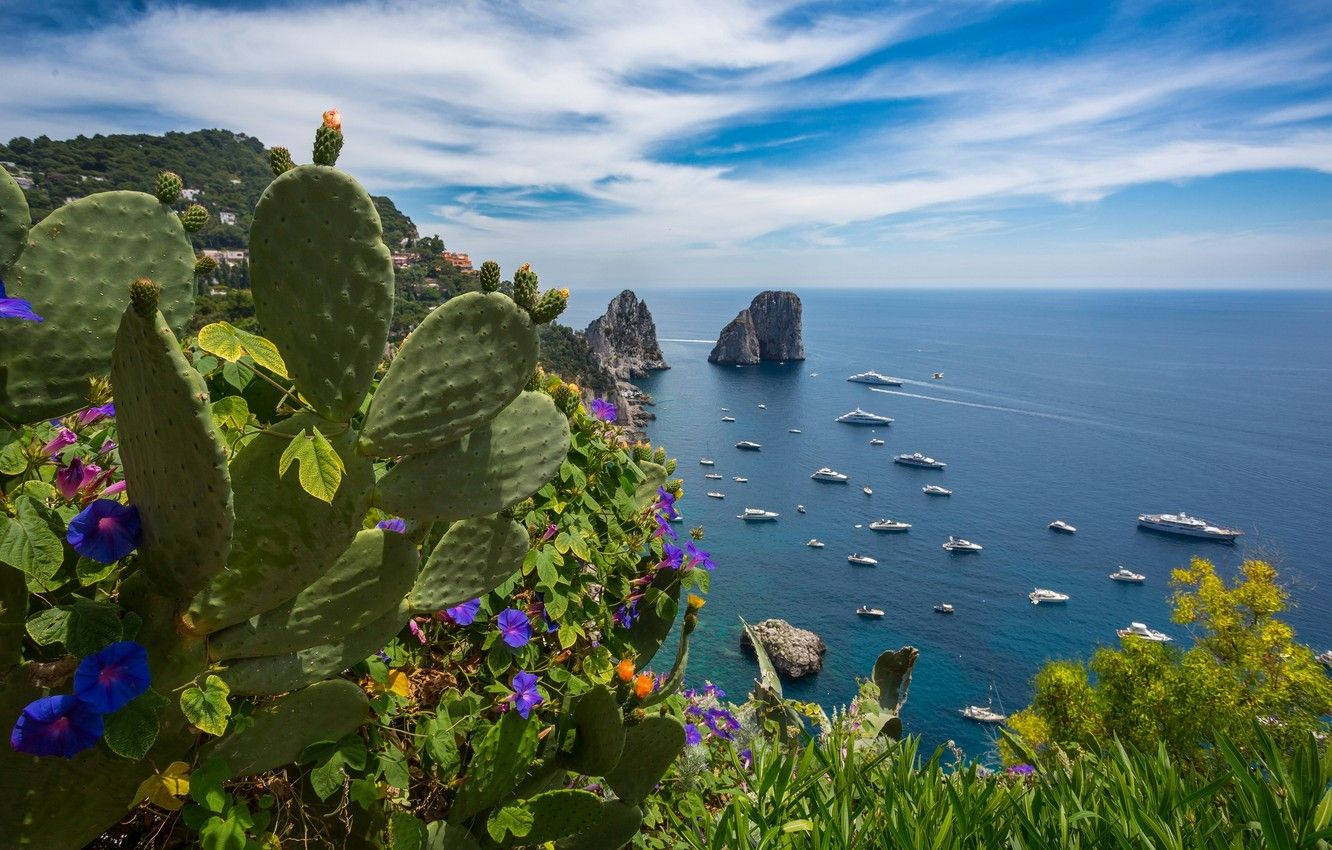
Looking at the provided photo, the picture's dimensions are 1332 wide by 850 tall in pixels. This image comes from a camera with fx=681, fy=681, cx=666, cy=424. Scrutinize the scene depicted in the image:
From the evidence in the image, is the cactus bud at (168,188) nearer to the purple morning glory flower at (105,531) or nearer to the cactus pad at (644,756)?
the purple morning glory flower at (105,531)

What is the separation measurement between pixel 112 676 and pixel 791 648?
24855mm

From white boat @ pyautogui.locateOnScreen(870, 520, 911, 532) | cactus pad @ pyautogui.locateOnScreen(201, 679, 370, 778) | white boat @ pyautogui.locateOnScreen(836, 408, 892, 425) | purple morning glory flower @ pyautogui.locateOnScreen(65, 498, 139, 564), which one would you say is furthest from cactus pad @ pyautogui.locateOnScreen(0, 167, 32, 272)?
white boat @ pyautogui.locateOnScreen(836, 408, 892, 425)

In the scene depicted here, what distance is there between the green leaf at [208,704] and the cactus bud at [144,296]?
0.57 m

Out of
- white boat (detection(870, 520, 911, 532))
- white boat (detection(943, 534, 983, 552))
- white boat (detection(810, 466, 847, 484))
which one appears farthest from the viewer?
white boat (detection(810, 466, 847, 484))

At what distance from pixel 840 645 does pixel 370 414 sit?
2765 centimetres

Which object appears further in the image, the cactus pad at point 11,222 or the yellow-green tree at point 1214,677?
the yellow-green tree at point 1214,677

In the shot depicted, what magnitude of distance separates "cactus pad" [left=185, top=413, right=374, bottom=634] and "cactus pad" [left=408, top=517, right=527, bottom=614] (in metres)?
0.38

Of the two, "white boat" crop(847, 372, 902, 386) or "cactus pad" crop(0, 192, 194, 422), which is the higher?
"cactus pad" crop(0, 192, 194, 422)

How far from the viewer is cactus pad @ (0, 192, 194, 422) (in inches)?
44.4

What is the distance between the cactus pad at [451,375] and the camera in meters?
1.25

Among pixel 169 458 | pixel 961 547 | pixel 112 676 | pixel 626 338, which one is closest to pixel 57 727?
pixel 112 676

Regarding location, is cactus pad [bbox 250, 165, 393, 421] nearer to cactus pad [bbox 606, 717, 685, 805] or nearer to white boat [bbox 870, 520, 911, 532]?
cactus pad [bbox 606, 717, 685, 805]

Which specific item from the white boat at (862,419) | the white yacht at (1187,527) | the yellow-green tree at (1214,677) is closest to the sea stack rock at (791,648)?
the yellow-green tree at (1214,677)

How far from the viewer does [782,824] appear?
2.03 metres
